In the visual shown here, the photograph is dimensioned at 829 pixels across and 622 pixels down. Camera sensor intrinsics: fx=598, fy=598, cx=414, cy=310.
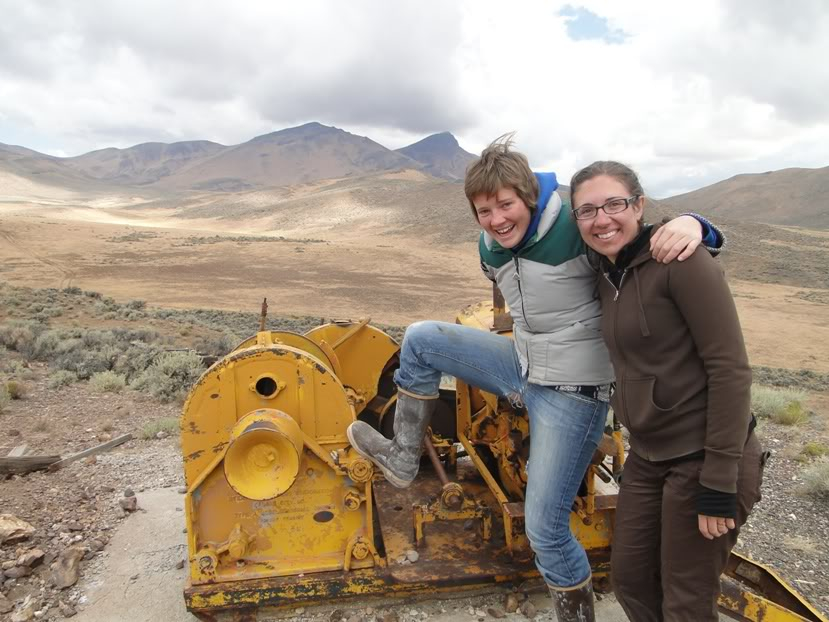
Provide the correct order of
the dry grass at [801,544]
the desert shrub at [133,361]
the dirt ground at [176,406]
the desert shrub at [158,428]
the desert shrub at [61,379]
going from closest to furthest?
1. the dirt ground at [176,406]
2. the dry grass at [801,544]
3. the desert shrub at [158,428]
4. the desert shrub at [61,379]
5. the desert shrub at [133,361]

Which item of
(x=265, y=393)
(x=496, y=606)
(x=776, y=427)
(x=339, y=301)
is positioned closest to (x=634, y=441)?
(x=496, y=606)

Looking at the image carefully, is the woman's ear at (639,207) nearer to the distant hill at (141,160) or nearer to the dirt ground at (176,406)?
the dirt ground at (176,406)

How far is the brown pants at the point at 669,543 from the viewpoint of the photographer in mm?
A: 2162

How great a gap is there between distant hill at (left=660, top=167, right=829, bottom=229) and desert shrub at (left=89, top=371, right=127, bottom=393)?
249 ft

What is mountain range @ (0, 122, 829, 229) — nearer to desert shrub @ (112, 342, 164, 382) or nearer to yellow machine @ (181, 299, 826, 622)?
desert shrub @ (112, 342, 164, 382)

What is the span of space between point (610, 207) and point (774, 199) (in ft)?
336

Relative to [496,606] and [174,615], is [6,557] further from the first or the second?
[496,606]

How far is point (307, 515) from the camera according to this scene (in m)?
3.27

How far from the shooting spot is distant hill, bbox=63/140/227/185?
14812cm

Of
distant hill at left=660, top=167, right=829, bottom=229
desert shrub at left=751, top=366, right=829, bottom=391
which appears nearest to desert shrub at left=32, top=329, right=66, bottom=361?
desert shrub at left=751, top=366, right=829, bottom=391

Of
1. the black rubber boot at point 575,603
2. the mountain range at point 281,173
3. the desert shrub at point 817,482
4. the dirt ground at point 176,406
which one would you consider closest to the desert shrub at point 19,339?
the dirt ground at point 176,406

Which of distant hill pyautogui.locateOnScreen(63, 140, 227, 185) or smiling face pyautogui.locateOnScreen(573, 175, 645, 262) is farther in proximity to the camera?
distant hill pyautogui.locateOnScreen(63, 140, 227, 185)

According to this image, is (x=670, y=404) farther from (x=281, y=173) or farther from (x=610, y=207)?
(x=281, y=173)

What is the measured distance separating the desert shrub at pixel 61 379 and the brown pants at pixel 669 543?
755 cm
